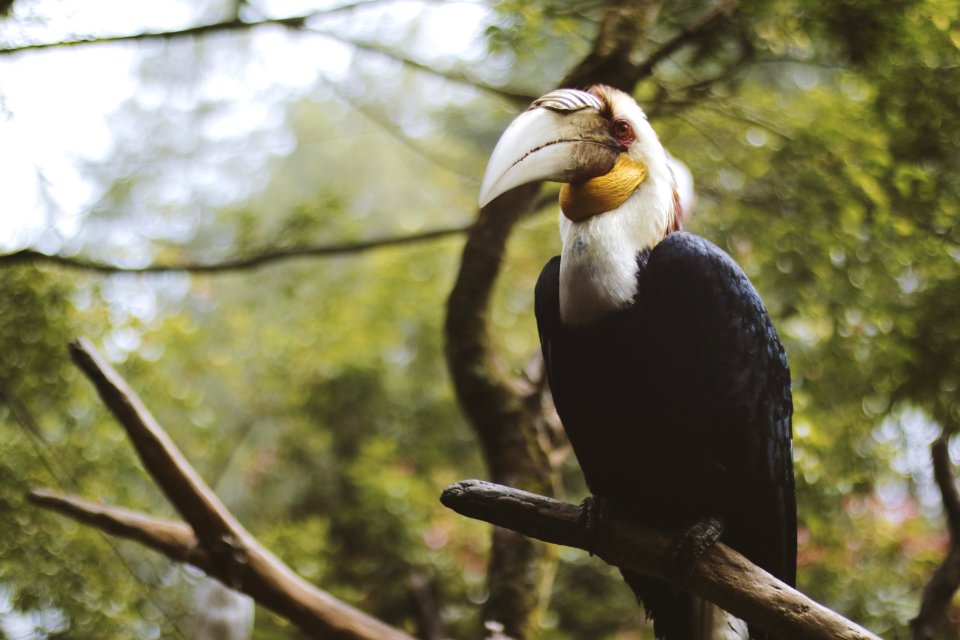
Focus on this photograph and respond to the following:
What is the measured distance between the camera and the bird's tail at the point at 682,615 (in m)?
1.82

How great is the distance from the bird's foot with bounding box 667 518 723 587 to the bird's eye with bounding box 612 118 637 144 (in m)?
0.70

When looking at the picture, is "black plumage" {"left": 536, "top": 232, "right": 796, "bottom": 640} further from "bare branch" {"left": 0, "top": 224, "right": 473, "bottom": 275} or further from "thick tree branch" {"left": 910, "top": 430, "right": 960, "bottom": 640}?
"bare branch" {"left": 0, "top": 224, "right": 473, "bottom": 275}

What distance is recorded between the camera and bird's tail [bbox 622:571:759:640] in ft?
5.97

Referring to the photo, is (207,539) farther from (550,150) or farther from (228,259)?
(550,150)

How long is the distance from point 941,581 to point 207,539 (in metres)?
1.82

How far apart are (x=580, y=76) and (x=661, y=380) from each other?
1230 mm

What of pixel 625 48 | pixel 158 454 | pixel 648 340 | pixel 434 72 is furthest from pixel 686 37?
pixel 158 454

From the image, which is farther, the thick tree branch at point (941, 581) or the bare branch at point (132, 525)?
the bare branch at point (132, 525)

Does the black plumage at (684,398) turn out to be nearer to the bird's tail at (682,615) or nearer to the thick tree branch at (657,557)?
the thick tree branch at (657,557)

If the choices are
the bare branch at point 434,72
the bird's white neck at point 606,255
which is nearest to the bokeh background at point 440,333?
the bare branch at point 434,72

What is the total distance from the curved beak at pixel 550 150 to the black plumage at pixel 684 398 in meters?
0.19

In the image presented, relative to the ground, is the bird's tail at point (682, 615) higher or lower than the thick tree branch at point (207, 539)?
higher

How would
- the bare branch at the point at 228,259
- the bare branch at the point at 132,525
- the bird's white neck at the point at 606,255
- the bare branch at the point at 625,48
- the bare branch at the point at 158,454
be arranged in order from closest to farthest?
1. the bird's white neck at the point at 606,255
2. the bare branch at the point at 158,454
3. the bare branch at the point at 132,525
4. the bare branch at the point at 625,48
5. the bare branch at the point at 228,259

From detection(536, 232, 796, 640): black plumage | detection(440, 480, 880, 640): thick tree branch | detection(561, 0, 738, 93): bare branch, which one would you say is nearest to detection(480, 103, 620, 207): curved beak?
detection(536, 232, 796, 640): black plumage
